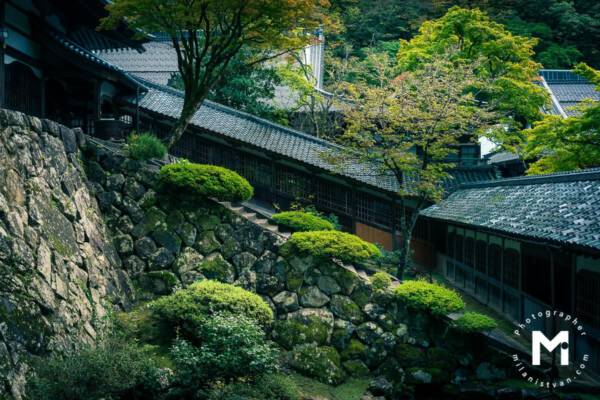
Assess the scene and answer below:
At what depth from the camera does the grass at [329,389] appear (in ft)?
49.9

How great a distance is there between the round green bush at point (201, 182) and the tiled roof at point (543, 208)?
7122mm

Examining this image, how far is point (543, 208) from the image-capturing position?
1623 cm

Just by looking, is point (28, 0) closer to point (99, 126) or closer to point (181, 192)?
point (99, 126)

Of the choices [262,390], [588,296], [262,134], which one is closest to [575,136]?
[588,296]

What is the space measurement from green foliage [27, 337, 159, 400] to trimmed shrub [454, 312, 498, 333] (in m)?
8.02

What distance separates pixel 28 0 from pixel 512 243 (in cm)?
1538

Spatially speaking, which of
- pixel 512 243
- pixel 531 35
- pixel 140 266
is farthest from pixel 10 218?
pixel 531 35

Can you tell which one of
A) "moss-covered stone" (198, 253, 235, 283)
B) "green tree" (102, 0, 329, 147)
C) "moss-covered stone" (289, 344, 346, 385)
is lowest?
"moss-covered stone" (289, 344, 346, 385)

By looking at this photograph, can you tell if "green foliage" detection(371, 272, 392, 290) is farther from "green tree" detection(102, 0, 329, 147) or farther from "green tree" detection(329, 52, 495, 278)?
"green tree" detection(102, 0, 329, 147)

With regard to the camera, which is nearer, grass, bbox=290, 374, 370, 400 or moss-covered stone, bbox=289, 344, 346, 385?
grass, bbox=290, 374, 370, 400

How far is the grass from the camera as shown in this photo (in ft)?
49.9

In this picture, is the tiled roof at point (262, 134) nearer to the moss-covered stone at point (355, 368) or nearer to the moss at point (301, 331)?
the moss at point (301, 331)

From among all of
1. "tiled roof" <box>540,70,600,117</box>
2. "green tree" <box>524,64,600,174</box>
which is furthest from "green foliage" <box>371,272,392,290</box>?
"tiled roof" <box>540,70,600,117</box>

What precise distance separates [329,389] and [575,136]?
12.8 metres
